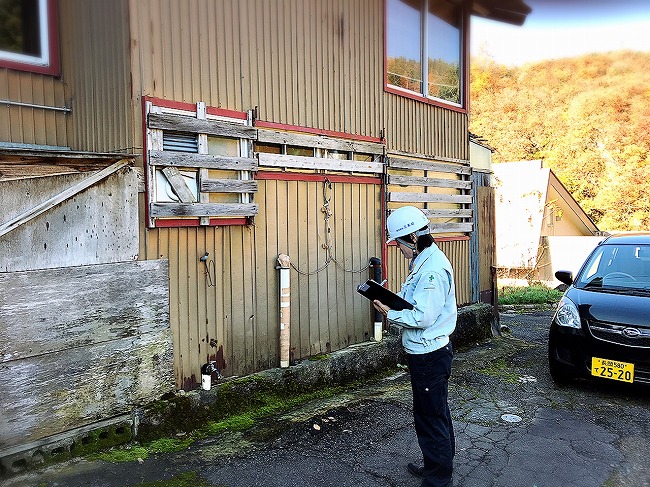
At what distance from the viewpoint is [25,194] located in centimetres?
417

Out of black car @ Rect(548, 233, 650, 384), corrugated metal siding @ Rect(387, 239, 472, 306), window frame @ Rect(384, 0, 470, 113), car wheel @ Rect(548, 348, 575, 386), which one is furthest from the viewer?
corrugated metal siding @ Rect(387, 239, 472, 306)

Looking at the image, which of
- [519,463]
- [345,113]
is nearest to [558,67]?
[519,463]

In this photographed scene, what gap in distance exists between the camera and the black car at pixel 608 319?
18.6 ft

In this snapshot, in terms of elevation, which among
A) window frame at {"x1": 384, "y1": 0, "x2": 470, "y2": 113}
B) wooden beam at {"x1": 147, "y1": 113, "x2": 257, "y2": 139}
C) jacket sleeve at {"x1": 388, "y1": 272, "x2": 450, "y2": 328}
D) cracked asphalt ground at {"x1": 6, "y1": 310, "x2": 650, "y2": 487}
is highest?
window frame at {"x1": 384, "y1": 0, "x2": 470, "y2": 113}

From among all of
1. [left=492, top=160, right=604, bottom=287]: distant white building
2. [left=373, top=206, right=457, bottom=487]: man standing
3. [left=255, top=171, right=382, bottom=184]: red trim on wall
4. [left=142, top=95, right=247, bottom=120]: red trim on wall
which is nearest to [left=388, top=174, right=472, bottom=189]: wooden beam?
[left=255, top=171, right=382, bottom=184]: red trim on wall

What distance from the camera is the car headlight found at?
20.2 feet

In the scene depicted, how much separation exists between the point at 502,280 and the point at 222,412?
15.7 meters

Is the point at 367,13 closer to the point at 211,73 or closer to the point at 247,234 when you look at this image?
the point at 211,73

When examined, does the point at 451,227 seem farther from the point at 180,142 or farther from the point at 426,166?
the point at 180,142

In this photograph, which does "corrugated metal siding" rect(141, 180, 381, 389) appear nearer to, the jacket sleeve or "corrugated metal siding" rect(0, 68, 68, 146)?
"corrugated metal siding" rect(0, 68, 68, 146)

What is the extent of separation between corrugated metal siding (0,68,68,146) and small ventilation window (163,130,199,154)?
1.08m

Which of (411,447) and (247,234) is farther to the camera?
(247,234)

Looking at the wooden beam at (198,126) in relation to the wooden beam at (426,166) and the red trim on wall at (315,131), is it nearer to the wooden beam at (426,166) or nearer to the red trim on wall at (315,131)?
the red trim on wall at (315,131)

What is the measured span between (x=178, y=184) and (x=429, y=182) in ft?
14.9
